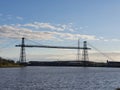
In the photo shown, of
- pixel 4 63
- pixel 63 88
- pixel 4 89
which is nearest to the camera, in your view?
pixel 4 89

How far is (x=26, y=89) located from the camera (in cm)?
4975

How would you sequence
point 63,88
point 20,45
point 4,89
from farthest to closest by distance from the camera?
point 20,45
point 63,88
point 4,89

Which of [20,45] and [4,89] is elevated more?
[20,45]

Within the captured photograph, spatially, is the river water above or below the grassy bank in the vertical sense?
below

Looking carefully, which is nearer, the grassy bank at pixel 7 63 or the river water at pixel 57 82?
the river water at pixel 57 82

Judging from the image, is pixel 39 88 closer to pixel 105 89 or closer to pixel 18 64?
pixel 105 89

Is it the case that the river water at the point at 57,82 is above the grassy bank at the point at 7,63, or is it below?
below

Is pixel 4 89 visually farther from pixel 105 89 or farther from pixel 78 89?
pixel 105 89

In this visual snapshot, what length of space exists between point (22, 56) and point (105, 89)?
5297 inches

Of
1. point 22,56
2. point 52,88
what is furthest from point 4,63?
point 52,88

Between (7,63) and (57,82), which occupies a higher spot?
(7,63)

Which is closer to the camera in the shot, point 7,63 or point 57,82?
point 57,82

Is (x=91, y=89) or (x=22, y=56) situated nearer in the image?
(x=91, y=89)

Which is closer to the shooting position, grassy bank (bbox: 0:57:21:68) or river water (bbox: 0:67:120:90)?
river water (bbox: 0:67:120:90)
